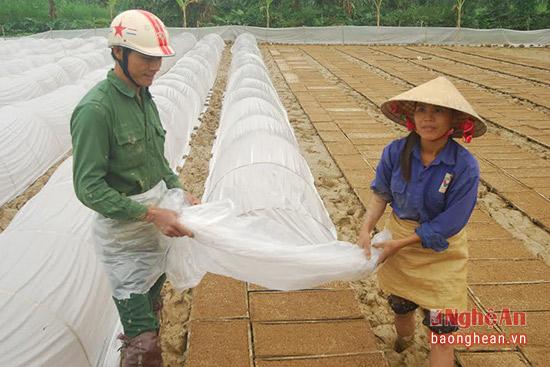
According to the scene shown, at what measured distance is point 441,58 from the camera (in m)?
15.4

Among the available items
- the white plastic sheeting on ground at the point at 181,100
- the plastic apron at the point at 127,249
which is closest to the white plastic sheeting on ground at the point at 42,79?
the white plastic sheeting on ground at the point at 181,100

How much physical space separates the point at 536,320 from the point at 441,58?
1418cm

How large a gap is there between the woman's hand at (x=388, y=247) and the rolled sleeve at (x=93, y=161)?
1.14 meters

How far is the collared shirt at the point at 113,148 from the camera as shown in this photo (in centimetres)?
176

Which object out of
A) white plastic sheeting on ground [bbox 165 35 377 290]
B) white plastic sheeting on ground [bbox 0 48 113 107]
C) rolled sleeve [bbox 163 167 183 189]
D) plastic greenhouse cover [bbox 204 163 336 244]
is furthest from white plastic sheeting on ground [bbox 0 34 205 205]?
rolled sleeve [bbox 163 167 183 189]

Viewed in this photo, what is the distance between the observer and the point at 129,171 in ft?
6.44

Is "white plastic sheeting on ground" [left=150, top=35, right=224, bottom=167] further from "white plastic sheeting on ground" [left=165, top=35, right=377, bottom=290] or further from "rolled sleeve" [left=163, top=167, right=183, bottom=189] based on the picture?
"rolled sleeve" [left=163, top=167, right=183, bottom=189]

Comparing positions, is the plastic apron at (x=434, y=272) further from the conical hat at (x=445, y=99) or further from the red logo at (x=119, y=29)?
the red logo at (x=119, y=29)

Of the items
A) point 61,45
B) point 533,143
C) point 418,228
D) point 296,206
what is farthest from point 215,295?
point 61,45

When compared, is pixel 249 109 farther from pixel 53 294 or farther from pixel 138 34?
pixel 138 34

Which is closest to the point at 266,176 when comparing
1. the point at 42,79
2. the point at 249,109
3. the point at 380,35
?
the point at 249,109

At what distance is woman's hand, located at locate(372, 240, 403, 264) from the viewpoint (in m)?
2.05

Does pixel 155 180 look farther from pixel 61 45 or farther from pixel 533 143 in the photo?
pixel 61 45

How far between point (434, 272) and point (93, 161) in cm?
156
